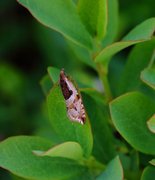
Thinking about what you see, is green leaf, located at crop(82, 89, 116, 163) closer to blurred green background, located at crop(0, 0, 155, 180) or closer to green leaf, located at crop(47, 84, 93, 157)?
green leaf, located at crop(47, 84, 93, 157)

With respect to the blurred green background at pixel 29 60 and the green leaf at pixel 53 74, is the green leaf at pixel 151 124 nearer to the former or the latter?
the green leaf at pixel 53 74

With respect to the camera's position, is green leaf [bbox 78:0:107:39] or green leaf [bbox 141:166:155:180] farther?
green leaf [bbox 78:0:107:39]

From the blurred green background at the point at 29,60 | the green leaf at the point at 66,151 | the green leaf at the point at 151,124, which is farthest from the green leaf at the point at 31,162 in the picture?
the blurred green background at the point at 29,60

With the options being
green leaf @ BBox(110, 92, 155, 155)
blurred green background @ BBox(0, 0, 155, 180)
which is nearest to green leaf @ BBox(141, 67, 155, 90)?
green leaf @ BBox(110, 92, 155, 155)

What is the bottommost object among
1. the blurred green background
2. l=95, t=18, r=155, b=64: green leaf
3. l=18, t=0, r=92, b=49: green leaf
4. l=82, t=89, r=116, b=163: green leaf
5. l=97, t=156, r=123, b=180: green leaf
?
the blurred green background

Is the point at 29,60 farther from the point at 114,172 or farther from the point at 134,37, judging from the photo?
the point at 114,172

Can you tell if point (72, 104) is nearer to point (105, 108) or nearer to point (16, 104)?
point (105, 108)
